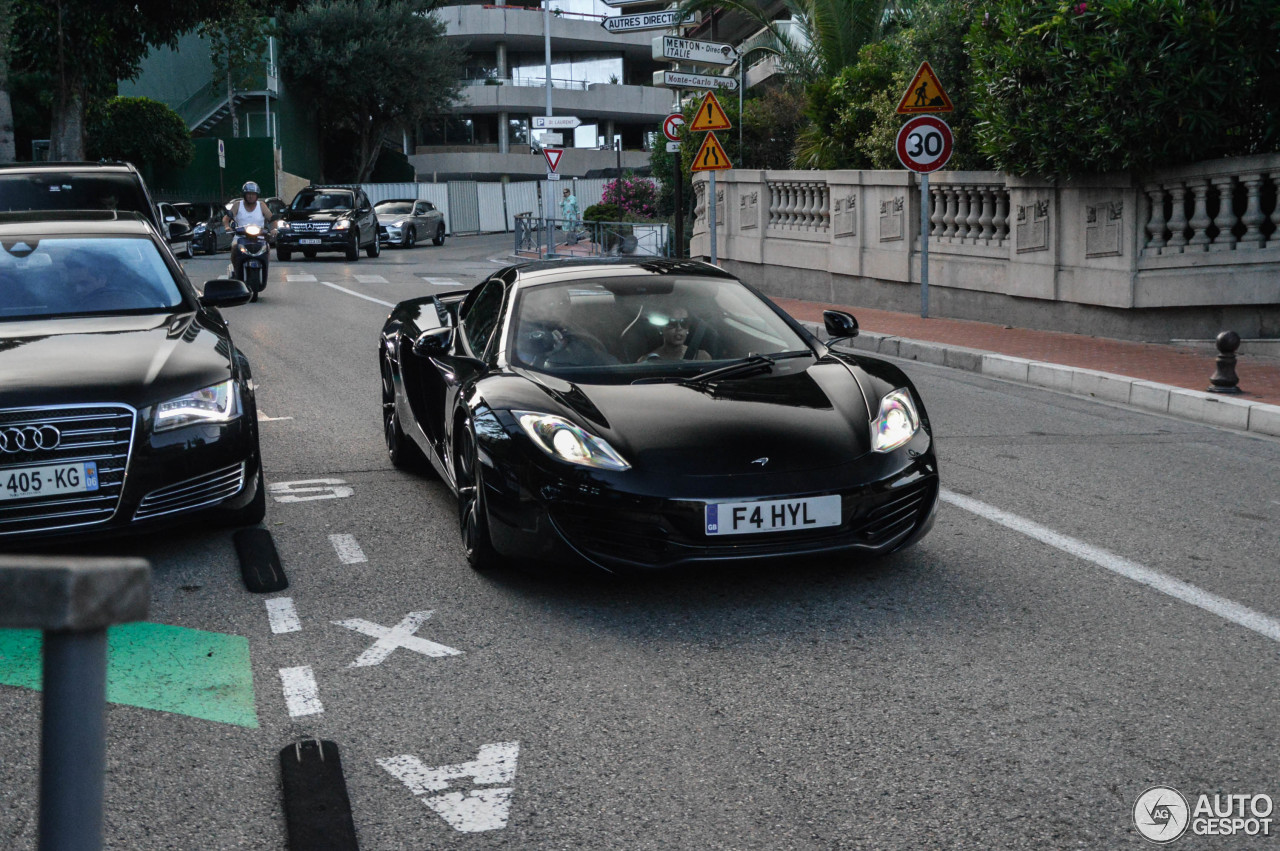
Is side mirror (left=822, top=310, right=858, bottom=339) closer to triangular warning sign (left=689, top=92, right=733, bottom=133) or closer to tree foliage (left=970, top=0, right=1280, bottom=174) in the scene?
tree foliage (left=970, top=0, right=1280, bottom=174)

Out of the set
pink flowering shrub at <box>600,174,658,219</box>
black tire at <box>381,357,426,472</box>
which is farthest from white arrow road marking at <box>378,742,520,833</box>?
pink flowering shrub at <box>600,174,658,219</box>

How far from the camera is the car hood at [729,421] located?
5133 mm

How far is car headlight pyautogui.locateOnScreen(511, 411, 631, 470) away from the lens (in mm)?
5121

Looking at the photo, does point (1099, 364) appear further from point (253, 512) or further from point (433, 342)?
point (253, 512)

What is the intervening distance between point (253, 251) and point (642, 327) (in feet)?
50.2

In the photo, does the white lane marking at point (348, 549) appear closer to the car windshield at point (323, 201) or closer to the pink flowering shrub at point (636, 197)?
the car windshield at point (323, 201)

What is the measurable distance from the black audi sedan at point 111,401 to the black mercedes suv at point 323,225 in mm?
26101

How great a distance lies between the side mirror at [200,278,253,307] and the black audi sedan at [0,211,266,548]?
16 cm

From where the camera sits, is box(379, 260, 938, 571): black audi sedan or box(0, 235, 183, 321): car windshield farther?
box(0, 235, 183, 321): car windshield

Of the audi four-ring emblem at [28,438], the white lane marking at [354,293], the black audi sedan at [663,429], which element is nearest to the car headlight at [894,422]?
the black audi sedan at [663,429]

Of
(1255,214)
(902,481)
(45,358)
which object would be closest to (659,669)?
(902,481)

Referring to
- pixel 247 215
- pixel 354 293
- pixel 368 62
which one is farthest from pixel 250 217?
pixel 368 62

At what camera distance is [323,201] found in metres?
34.6

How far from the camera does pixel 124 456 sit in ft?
18.5
